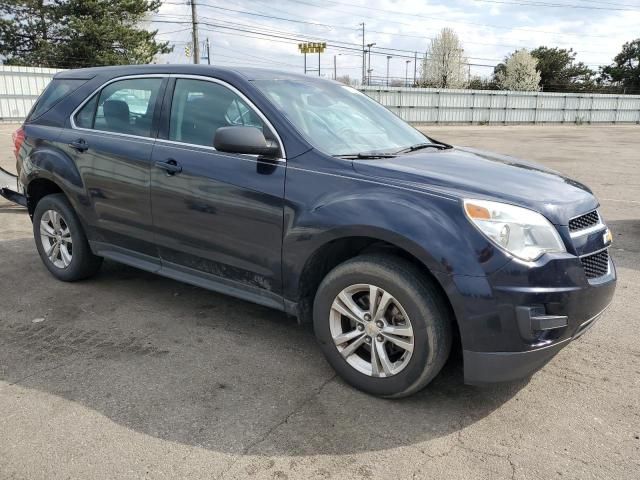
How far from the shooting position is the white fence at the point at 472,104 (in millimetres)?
27312

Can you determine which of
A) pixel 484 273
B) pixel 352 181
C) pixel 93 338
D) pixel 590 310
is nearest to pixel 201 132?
pixel 352 181

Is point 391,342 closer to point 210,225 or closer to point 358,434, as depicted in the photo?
point 358,434

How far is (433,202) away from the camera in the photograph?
2768mm

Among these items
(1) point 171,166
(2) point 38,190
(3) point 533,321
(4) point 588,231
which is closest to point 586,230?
(4) point 588,231

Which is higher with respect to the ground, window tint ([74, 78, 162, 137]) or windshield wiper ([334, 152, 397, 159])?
window tint ([74, 78, 162, 137])

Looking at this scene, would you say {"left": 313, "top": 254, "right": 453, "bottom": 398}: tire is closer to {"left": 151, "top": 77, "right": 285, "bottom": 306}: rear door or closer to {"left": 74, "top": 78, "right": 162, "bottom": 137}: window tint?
{"left": 151, "top": 77, "right": 285, "bottom": 306}: rear door

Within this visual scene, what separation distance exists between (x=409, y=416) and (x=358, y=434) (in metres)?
0.33

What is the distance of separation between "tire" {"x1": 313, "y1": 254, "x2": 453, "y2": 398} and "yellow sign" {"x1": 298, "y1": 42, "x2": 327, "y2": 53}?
234 feet

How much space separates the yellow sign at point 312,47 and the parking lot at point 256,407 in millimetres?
70546

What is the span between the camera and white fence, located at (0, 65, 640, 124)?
27.3 metres

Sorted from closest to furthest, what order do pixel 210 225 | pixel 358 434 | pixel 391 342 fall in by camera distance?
pixel 358 434
pixel 391 342
pixel 210 225

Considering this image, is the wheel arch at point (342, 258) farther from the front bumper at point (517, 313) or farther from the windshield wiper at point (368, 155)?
the windshield wiper at point (368, 155)

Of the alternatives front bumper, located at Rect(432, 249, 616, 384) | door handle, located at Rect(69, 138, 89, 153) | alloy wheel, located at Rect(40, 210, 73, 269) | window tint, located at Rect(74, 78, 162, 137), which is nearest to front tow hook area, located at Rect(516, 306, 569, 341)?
front bumper, located at Rect(432, 249, 616, 384)

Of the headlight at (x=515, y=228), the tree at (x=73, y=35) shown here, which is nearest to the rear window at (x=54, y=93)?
the headlight at (x=515, y=228)
